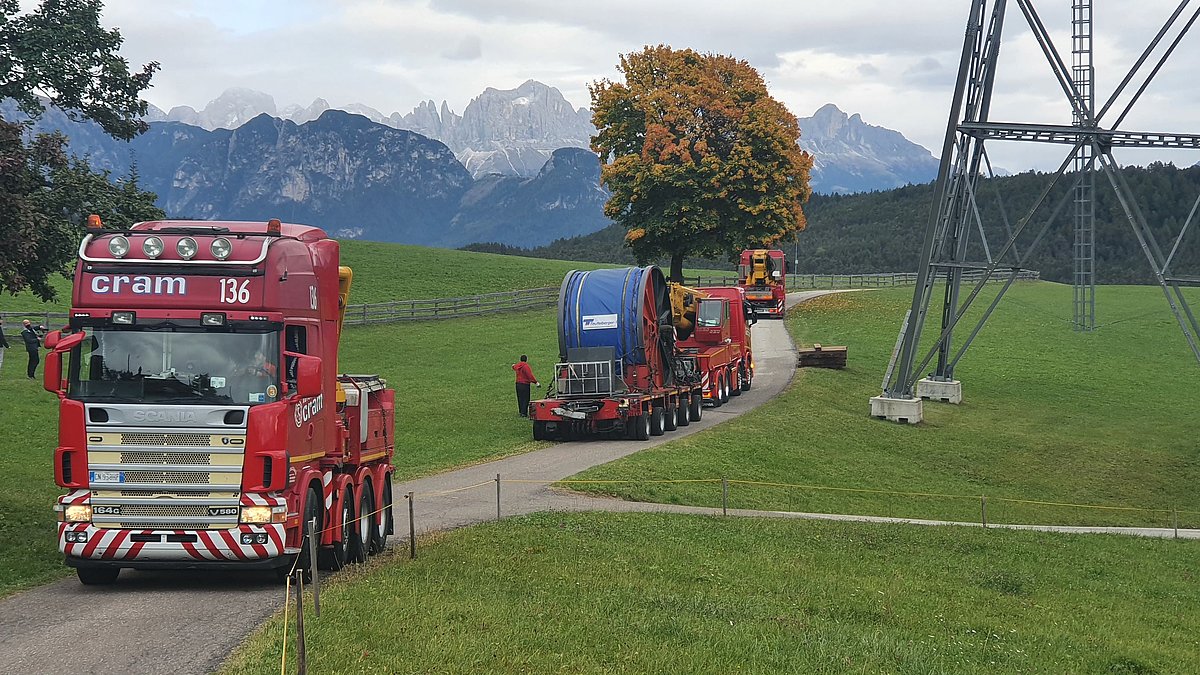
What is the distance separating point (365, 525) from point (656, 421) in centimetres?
1662

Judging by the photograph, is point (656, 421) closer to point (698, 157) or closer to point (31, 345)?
point (31, 345)

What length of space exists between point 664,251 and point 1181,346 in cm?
2705

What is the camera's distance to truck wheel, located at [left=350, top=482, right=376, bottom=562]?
1527cm

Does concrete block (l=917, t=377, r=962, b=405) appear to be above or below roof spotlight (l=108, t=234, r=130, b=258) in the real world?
below

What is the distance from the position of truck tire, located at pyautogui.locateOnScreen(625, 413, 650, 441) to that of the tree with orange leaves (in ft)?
76.9

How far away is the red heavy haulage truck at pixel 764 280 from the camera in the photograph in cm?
6500

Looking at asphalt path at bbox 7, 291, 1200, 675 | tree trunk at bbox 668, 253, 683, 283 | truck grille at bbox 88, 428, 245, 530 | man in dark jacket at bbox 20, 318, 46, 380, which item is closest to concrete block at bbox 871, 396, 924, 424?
asphalt path at bbox 7, 291, 1200, 675

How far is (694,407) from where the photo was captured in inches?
1388

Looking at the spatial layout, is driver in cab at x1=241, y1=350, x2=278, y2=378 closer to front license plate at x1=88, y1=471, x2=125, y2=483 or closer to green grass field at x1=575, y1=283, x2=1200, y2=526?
front license plate at x1=88, y1=471, x2=125, y2=483

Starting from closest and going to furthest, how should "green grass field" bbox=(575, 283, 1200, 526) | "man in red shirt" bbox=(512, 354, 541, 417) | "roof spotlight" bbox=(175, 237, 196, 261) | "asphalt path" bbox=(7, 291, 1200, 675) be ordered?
1. "asphalt path" bbox=(7, 291, 1200, 675)
2. "roof spotlight" bbox=(175, 237, 196, 261)
3. "green grass field" bbox=(575, 283, 1200, 526)
4. "man in red shirt" bbox=(512, 354, 541, 417)

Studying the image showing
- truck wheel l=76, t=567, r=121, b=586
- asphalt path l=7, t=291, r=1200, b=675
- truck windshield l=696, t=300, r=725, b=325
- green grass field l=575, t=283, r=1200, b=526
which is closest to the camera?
asphalt path l=7, t=291, r=1200, b=675

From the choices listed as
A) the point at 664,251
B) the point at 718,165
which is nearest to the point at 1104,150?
the point at 718,165

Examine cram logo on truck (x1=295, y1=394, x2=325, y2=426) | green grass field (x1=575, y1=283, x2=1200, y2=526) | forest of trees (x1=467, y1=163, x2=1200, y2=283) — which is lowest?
green grass field (x1=575, y1=283, x2=1200, y2=526)

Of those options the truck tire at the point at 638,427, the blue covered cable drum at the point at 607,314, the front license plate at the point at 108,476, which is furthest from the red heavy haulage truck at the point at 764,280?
the front license plate at the point at 108,476
